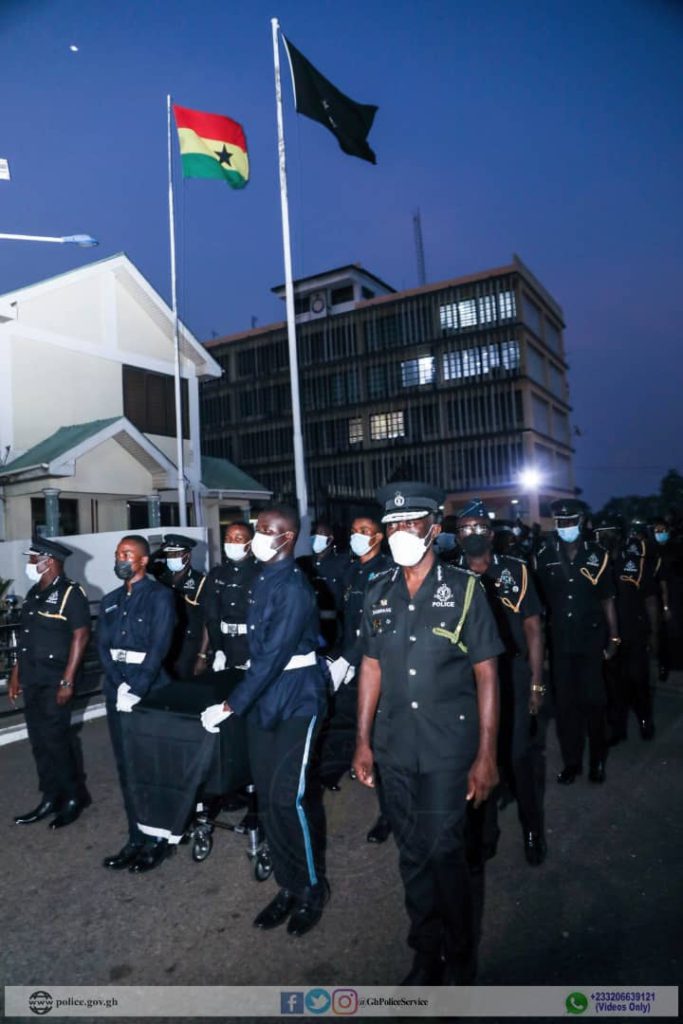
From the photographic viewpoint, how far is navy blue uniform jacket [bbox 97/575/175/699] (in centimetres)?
452

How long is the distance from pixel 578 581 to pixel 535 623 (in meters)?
1.23

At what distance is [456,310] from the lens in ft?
126

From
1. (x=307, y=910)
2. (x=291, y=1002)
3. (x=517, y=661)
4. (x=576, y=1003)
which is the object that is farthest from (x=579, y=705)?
(x=291, y=1002)

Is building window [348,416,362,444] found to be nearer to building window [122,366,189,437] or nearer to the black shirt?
building window [122,366,189,437]

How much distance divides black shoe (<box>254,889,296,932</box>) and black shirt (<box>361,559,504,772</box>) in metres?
1.23

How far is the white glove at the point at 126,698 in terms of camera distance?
13.9 feet

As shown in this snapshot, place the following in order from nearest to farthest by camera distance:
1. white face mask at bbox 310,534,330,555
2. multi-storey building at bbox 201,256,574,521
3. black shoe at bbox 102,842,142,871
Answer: black shoe at bbox 102,842,142,871, white face mask at bbox 310,534,330,555, multi-storey building at bbox 201,256,574,521

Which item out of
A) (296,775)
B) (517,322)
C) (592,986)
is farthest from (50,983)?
(517,322)

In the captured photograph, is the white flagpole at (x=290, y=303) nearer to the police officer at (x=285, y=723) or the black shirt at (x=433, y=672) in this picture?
the police officer at (x=285, y=723)

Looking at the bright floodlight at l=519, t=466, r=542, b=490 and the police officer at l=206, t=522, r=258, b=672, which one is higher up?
the bright floodlight at l=519, t=466, r=542, b=490

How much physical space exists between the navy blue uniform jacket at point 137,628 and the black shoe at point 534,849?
8.68 ft

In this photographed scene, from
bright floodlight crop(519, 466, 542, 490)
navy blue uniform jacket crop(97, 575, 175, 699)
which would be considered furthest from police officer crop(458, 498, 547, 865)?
bright floodlight crop(519, 466, 542, 490)

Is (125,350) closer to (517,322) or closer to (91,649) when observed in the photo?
(91,649)

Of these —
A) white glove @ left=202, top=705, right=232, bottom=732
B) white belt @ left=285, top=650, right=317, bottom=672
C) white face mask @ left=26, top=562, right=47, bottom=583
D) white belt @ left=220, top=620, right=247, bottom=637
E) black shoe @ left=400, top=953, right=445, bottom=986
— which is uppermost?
white face mask @ left=26, top=562, right=47, bottom=583
